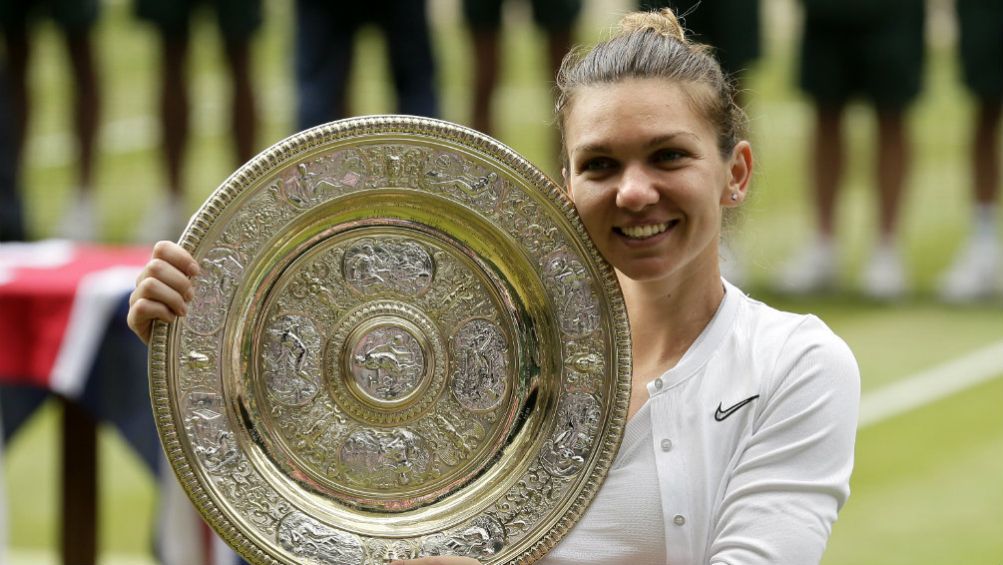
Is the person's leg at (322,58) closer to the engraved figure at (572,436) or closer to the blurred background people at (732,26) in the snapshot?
the blurred background people at (732,26)

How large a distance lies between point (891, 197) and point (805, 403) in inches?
172

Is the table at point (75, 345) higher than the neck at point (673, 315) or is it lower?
higher

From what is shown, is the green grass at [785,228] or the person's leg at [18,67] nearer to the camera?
the green grass at [785,228]

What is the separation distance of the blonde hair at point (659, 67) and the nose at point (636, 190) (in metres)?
0.11

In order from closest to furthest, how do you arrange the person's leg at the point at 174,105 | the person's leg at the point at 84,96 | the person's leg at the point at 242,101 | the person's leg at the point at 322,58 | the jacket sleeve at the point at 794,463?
1. the jacket sleeve at the point at 794,463
2. the person's leg at the point at 322,58
3. the person's leg at the point at 242,101
4. the person's leg at the point at 174,105
5. the person's leg at the point at 84,96

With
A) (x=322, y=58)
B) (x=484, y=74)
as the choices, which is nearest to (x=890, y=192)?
(x=484, y=74)

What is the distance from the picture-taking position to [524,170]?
70.4 inches

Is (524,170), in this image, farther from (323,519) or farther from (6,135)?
(6,135)

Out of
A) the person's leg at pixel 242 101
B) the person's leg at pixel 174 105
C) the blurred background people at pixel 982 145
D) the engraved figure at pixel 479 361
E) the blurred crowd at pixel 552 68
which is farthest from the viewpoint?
the person's leg at pixel 174 105

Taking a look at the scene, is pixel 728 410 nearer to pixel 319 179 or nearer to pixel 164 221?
pixel 319 179

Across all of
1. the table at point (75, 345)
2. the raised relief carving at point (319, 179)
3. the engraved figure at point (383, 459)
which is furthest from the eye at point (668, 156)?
the table at point (75, 345)

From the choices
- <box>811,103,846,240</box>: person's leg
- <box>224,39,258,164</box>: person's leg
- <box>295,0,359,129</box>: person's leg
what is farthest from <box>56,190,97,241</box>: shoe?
<box>811,103,846,240</box>: person's leg

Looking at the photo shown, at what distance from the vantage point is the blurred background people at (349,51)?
5230mm

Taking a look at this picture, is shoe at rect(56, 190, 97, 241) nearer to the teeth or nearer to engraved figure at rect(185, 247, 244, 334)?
engraved figure at rect(185, 247, 244, 334)
